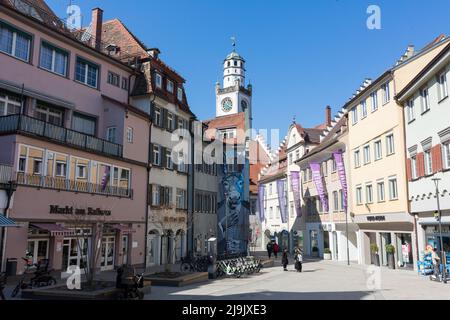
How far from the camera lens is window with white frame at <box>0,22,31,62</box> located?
22.6 metres

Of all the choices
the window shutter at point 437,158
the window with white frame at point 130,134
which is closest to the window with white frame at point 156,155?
the window with white frame at point 130,134

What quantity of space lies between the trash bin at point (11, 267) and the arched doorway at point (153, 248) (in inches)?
506

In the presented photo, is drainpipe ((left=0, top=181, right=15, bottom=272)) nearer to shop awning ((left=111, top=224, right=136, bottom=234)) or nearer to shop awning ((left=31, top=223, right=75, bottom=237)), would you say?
shop awning ((left=31, top=223, right=75, bottom=237))

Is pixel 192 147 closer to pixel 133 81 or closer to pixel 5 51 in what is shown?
pixel 133 81

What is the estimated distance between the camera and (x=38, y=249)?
22.5 metres

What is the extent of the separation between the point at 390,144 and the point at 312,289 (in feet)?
50.3

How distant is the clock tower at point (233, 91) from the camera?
10300 cm

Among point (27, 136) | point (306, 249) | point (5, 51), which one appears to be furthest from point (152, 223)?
point (306, 249)

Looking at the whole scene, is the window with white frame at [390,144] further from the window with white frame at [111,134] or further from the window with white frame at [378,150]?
the window with white frame at [111,134]

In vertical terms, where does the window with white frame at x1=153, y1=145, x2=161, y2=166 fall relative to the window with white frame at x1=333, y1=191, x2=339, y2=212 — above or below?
above

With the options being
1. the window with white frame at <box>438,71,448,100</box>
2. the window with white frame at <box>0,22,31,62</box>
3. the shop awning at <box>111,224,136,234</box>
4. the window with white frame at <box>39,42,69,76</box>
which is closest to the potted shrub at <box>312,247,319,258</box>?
the shop awning at <box>111,224,136,234</box>

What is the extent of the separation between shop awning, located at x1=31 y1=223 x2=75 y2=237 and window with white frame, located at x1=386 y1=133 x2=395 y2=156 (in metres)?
21.5

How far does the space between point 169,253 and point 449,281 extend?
20915 millimetres

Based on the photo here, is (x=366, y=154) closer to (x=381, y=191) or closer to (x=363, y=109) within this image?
(x=363, y=109)
